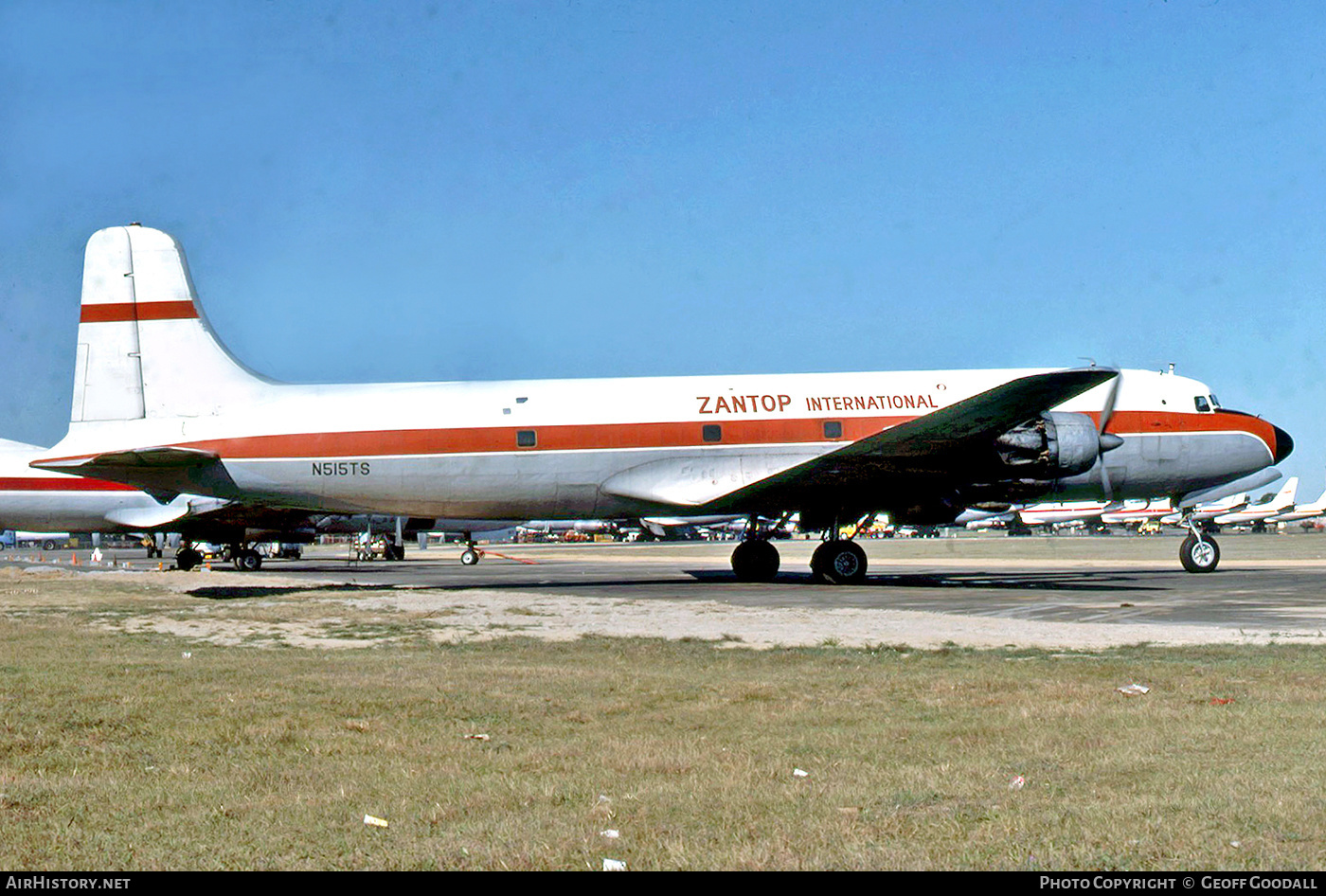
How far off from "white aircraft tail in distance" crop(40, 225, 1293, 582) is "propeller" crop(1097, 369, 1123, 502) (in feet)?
0.19

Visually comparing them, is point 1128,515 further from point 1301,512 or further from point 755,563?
point 755,563

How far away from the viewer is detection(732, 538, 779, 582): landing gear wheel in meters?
29.3

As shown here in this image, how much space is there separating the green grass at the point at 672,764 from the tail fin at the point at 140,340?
1494cm

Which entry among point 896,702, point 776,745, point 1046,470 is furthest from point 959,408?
point 776,745

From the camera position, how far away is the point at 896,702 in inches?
367

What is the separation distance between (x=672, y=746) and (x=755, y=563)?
71.7ft

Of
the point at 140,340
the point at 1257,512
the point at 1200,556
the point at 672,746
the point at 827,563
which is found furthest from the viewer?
the point at 1257,512

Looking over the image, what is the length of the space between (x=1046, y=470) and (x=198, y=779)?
856 inches

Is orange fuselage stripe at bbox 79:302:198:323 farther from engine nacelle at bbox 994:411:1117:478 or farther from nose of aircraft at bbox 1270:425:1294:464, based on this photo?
nose of aircraft at bbox 1270:425:1294:464

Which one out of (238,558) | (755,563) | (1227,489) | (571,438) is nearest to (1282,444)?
(1227,489)

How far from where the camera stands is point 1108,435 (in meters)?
27.1

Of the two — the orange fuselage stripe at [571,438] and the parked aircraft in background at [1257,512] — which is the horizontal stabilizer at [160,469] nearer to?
the orange fuselage stripe at [571,438]

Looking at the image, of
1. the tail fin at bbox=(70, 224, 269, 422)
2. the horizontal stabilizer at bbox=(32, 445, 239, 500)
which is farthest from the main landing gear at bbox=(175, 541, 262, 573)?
the tail fin at bbox=(70, 224, 269, 422)

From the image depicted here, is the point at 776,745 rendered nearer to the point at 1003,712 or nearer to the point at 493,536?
the point at 1003,712
